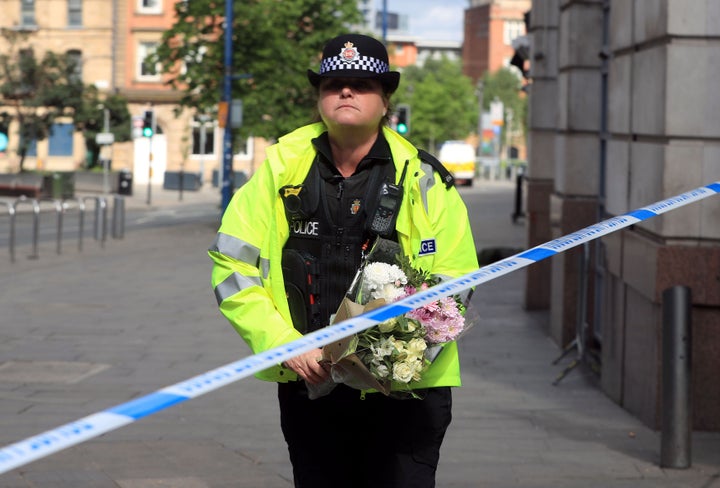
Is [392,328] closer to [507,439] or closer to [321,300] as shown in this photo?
[321,300]

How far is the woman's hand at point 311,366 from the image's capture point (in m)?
3.67

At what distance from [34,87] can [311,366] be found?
49588mm

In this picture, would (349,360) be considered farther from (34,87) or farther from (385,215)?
(34,87)

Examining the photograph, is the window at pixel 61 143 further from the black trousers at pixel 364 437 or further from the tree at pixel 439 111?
the black trousers at pixel 364 437

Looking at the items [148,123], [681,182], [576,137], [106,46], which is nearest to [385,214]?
[681,182]

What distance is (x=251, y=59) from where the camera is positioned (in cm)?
3241

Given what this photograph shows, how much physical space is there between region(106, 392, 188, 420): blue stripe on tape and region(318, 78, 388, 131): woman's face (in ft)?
4.30

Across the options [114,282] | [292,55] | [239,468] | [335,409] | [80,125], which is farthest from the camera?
[80,125]

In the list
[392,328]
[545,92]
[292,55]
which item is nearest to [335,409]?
[392,328]

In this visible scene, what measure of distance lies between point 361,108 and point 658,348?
13.5ft

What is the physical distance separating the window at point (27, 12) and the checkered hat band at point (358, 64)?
65356 millimetres

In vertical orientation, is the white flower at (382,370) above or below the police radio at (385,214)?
below

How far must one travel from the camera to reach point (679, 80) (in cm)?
760

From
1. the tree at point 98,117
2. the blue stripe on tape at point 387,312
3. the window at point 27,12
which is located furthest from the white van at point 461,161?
the blue stripe on tape at point 387,312
